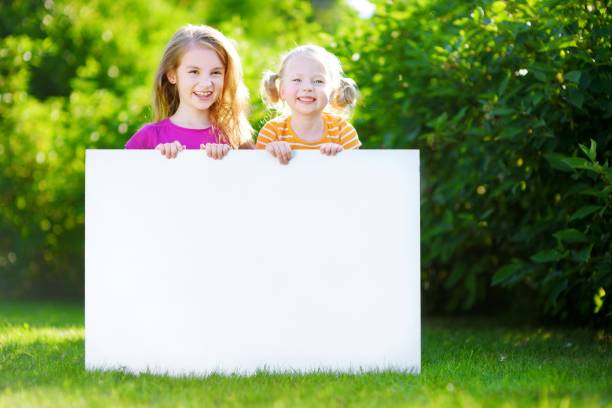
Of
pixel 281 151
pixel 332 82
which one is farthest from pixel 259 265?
pixel 332 82

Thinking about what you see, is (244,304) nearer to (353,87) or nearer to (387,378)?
(387,378)

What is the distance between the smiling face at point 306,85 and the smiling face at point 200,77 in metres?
0.31

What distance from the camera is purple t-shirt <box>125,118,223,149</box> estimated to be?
141 inches

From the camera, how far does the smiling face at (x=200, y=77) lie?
3.62 metres

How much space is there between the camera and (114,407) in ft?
8.05

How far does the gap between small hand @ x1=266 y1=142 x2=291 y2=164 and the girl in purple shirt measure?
630 mm

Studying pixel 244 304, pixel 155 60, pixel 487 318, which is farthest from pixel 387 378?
pixel 155 60

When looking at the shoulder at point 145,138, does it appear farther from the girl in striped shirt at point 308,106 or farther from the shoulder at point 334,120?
the shoulder at point 334,120

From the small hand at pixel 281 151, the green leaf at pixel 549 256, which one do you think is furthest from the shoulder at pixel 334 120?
Answer: the green leaf at pixel 549 256

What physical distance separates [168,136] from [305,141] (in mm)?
588

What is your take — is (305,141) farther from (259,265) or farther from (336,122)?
(259,265)

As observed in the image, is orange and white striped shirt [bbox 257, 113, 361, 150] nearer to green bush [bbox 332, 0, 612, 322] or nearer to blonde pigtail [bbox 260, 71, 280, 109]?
blonde pigtail [bbox 260, 71, 280, 109]

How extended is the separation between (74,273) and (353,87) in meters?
4.15

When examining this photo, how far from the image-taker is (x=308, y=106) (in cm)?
353
